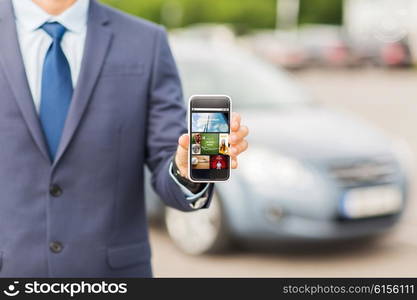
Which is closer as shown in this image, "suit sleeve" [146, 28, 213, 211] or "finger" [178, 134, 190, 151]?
"finger" [178, 134, 190, 151]

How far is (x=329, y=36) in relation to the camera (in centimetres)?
3325

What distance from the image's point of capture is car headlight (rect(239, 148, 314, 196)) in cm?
575

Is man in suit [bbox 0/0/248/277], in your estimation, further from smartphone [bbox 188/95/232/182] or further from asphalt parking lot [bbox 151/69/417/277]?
asphalt parking lot [bbox 151/69/417/277]

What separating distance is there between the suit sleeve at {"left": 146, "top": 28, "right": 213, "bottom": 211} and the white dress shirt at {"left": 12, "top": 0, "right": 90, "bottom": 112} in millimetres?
226

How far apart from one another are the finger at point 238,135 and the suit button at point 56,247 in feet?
1.84

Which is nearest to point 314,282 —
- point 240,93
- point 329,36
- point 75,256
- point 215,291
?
point 215,291

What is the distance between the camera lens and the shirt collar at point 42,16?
2346 mm

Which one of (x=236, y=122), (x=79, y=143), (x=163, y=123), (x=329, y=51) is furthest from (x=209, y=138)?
(x=329, y=51)

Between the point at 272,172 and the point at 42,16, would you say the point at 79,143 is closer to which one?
the point at 42,16

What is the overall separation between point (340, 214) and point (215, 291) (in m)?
2.98

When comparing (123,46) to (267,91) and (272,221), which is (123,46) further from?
(267,91)

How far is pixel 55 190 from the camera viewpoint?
2285 mm

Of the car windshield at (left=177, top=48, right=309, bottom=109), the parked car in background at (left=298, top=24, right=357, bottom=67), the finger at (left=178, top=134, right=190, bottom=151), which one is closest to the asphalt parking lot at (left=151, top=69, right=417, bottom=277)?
the car windshield at (left=177, top=48, right=309, bottom=109)

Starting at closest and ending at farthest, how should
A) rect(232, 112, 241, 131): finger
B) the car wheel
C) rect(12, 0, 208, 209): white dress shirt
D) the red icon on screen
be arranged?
rect(232, 112, 241, 131): finger → the red icon on screen → rect(12, 0, 208, 209): white dress shirt → the car wheel
